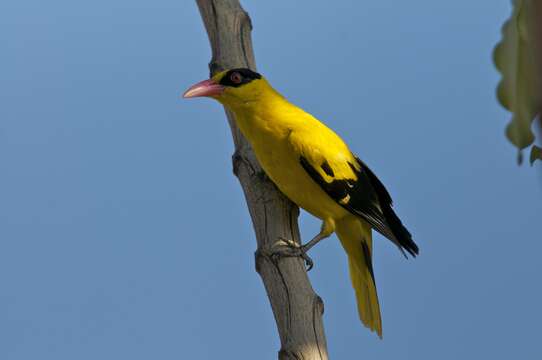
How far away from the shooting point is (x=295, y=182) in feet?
10.4

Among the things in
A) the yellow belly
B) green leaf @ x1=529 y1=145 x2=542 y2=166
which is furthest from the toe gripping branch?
green leaf @ x1=529 y1=145 x2=542 y2=166

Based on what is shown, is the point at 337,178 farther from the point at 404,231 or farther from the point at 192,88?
the point at 192,88

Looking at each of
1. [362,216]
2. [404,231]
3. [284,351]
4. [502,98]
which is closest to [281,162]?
[362,216]

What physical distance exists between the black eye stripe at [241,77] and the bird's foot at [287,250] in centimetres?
78

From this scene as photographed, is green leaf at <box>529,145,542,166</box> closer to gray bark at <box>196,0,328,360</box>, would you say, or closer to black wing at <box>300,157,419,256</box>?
gray bark at <box>196,0,328,360</box>

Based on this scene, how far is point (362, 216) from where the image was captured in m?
3.12

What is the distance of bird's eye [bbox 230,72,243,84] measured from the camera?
3282mm

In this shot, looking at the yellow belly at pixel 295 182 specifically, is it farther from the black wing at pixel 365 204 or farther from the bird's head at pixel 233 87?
the bird's head at pixel 233 87

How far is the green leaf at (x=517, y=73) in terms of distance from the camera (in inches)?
23.1

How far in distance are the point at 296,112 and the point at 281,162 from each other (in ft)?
1.15

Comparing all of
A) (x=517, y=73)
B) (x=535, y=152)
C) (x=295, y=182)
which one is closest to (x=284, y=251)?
(x=295, y=182)

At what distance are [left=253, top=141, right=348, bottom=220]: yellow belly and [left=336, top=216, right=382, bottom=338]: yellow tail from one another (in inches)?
4.4

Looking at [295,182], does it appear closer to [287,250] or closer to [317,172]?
[317,172]

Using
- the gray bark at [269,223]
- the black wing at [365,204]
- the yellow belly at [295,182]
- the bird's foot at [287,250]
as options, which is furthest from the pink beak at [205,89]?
the bird's foot at [287,250]
